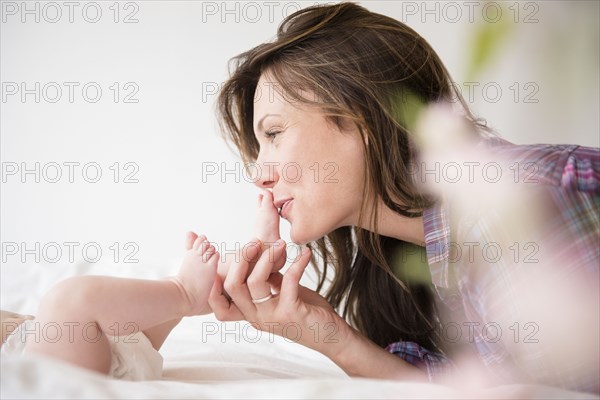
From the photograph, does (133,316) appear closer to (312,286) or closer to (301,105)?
(301,105)

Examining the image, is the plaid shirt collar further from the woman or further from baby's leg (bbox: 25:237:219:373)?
baby's leg (bbox: 25:237:219:373)

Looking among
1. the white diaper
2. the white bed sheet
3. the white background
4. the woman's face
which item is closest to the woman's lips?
the woman's face

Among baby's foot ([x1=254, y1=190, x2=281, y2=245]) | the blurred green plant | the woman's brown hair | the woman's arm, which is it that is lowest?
the woman's arm

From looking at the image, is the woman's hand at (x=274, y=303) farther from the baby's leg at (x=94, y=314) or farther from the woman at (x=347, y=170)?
the baby's leg at (x=94, y=314)

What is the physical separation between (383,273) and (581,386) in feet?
2.39

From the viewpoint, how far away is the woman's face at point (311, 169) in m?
1.28

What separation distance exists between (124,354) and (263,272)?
0.30m

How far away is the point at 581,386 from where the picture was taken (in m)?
0.88

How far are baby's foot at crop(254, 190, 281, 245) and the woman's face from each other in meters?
0.04

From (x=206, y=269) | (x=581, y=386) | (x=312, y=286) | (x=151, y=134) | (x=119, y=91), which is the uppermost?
(x=119, y=91)

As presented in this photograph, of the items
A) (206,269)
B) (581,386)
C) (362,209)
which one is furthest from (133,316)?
(581,386)

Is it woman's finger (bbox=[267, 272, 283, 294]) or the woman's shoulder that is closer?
the woman's shoulder

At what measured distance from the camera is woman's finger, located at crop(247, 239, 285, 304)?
1.14 m

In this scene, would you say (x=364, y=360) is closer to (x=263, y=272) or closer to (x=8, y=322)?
(x=263, y=272)
